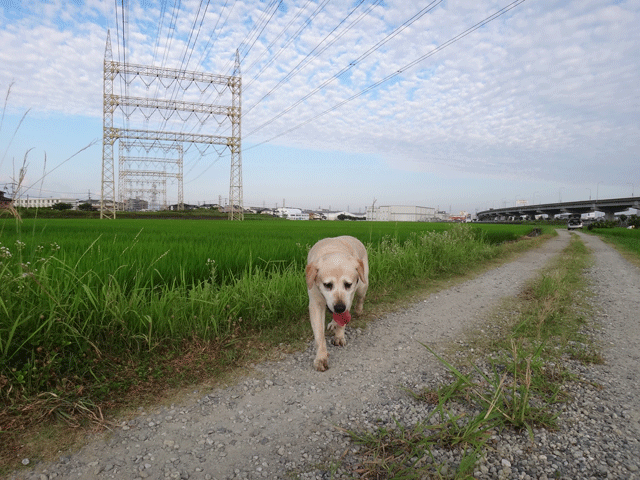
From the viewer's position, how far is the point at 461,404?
102 inches

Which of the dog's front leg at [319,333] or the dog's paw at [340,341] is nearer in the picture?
the dog's front leg at [319,333]

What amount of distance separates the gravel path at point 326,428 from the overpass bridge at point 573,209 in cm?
9024

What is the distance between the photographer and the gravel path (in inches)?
76.0

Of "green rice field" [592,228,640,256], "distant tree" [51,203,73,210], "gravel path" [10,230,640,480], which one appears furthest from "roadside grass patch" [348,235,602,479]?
"distant tree" [51,203,73,210]

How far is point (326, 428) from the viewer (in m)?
2.35

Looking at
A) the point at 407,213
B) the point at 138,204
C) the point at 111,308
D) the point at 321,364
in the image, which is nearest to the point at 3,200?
the point at 111,308

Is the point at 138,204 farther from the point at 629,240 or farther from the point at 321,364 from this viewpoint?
the point at 321,364

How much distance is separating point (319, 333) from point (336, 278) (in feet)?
2.08


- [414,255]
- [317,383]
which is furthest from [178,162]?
[317,383]

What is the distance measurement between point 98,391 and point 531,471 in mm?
2943

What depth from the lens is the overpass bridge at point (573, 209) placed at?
238ft

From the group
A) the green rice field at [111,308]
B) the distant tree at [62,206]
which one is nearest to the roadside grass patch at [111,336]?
the green rice field at [111,308]

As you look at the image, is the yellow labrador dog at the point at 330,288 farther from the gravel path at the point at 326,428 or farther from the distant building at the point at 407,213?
the distant building at the point at 407,213

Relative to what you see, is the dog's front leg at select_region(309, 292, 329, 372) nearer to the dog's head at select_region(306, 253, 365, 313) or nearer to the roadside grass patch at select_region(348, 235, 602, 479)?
the dog's head at select_region(306, 253, 365, 313)
